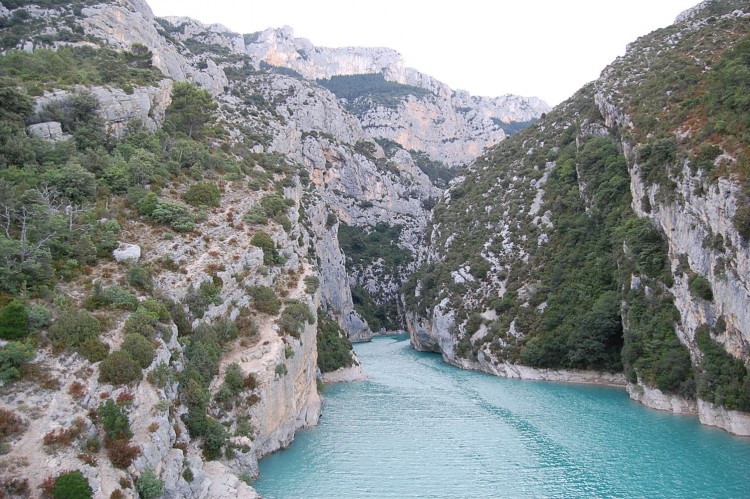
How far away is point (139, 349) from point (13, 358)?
4.00 meters

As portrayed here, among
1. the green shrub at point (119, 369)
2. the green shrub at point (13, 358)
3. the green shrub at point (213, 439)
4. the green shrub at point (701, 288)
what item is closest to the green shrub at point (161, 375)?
the green shrub at point (119, 369)

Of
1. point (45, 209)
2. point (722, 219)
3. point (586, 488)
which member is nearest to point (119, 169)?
point (45, 209)

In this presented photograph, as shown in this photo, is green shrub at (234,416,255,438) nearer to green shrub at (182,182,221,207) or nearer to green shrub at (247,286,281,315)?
green shrub at (247,286,281,315)

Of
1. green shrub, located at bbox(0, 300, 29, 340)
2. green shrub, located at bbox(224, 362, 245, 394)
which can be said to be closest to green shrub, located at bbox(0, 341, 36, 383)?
green shrub, located at bbox(0, 300, 29, 340)

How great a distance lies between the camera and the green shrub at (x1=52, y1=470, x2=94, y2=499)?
1591 cm

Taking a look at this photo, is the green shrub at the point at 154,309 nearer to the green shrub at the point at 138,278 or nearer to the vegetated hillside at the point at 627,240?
the green shrub at the point at 138,278

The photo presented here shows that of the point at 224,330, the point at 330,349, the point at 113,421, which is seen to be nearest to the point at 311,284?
the point at 224,330

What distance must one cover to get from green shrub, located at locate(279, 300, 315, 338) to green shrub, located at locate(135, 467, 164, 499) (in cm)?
1325

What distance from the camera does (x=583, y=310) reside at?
157ft

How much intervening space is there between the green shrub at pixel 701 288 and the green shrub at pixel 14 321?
107ft

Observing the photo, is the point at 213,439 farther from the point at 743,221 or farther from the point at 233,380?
the point at 743,221

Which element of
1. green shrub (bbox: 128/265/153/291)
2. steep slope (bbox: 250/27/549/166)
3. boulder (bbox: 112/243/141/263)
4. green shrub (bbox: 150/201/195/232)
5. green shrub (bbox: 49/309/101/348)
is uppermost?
steep slope (bbox: 250/27/549/166)

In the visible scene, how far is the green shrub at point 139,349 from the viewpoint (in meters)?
21.3

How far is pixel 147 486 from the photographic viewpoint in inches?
703
